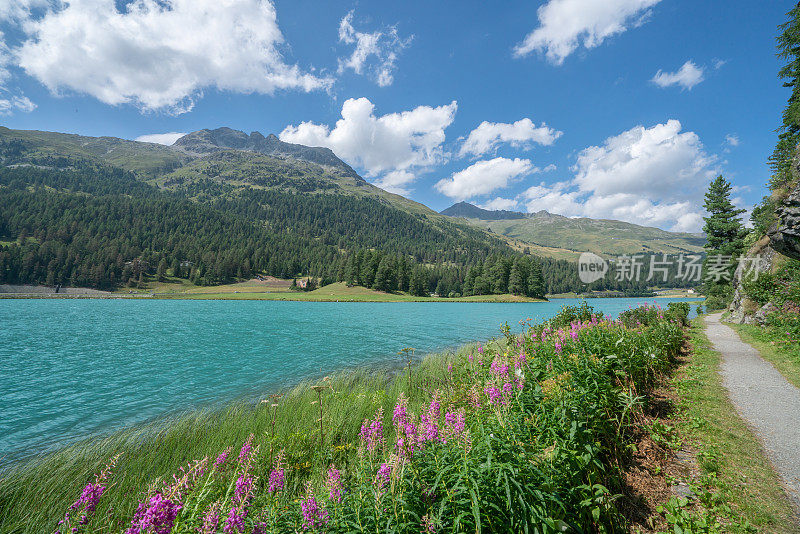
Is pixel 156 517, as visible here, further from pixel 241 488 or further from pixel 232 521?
pixel 241 488

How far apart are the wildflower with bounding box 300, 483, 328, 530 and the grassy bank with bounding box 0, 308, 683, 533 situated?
16 millimetres

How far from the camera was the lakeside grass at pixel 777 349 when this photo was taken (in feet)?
35.6

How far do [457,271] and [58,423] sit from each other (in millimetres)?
159837

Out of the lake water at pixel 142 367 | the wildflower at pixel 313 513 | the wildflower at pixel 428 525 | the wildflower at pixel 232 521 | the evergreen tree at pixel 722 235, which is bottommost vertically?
the lake water at pixel 142 367

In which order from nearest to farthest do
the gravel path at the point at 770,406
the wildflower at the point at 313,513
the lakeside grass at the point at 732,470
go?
1. the wildflower at the point at 313,513
2. the lakeside grass at the point at 732,470
3. the gravel path at the point at 770,406

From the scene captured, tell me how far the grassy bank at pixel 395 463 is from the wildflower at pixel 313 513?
0.6 inches

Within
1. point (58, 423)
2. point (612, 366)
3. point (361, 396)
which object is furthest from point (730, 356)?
point (58, 423)

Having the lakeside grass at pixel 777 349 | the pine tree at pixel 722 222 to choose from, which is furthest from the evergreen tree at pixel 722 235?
the lakeside grass at pixel 777 349

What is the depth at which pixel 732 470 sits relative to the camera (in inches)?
195

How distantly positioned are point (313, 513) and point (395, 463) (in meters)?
0.87

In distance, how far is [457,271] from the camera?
164m

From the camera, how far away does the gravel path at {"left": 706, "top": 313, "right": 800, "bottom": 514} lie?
5227 millimetres

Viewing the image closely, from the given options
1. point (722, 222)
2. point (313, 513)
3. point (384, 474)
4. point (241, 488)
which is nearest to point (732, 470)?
point (384, 474)

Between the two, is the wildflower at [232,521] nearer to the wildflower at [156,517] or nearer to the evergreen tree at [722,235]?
the wildflower at [156,517]
